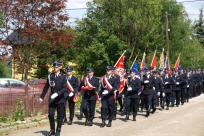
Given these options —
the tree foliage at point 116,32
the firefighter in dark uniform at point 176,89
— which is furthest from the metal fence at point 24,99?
the tree foliage at point 116,32

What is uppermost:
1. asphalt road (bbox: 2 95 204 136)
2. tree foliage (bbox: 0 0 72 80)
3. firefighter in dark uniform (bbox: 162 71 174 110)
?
tree foliage (bbox: 0 0 72 80)

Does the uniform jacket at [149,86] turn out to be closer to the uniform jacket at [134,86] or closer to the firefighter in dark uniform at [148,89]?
the firefighter in dark uniform at [148,89]

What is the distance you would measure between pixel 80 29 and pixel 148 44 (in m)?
8.66

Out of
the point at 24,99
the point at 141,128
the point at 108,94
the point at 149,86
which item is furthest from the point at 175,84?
the point at 24,99

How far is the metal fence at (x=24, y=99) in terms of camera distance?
13148 mm

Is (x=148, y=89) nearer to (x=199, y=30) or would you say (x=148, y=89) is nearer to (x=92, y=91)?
(x=92, y=91)

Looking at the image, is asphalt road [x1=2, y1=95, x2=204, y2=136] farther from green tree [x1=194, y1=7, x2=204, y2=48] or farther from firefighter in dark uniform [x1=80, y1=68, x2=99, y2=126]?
green tree [x1=194, y1=7, x2=204, y2=48]

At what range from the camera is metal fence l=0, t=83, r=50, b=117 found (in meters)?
13.1

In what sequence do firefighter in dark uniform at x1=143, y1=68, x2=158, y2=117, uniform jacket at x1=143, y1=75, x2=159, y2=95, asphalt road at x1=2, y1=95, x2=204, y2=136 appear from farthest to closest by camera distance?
uniform jacket at x1=143, y1=75, x2=159, y2=95
firefighter in dark uniform at x1=143, y1=68, x2=158, y2=117
asphalt road at x1=2, y1=95, x2=204, y2=136

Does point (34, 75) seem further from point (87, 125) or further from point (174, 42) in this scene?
point (87, 125)

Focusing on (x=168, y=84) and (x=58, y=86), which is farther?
(x=168, y=84)

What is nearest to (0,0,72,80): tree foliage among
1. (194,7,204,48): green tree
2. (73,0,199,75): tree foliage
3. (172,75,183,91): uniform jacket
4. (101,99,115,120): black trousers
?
(172,75,183,91): uniform jacket

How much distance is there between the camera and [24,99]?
14.0m

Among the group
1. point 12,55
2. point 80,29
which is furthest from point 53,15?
point 80,29
